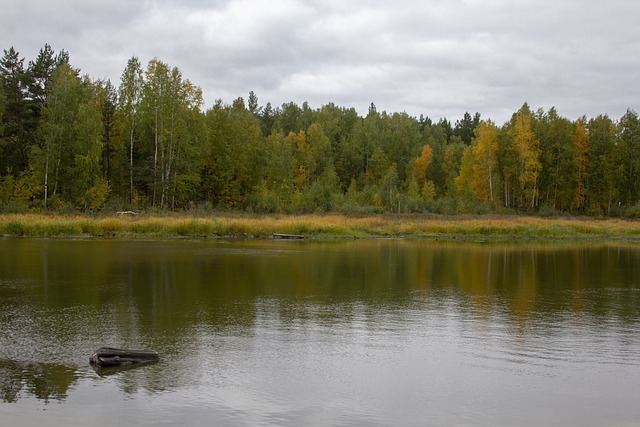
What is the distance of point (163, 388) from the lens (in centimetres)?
876

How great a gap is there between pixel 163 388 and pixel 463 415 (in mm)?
4350

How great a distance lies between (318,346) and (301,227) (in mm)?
32938

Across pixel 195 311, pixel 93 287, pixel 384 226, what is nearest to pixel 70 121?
pixel 384 226

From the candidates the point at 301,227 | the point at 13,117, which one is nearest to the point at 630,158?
the point at 301,227

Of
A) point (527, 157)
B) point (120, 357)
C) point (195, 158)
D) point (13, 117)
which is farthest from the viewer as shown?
point (527, 157)

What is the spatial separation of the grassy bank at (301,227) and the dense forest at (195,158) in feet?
24.7

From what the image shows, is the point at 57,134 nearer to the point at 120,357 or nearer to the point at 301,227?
the point at 301,227

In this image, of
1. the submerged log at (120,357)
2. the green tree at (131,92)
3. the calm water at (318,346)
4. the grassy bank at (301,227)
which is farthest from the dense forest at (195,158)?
the submerged log at (120,357)

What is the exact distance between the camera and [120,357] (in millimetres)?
9766

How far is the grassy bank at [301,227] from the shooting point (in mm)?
39969

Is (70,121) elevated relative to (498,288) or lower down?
elevated

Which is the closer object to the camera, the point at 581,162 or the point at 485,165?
the point at 581,162

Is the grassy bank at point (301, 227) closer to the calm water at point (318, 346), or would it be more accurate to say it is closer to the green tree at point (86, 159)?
the green tree at point (86, 159)

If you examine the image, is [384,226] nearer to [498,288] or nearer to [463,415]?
[498,288]
